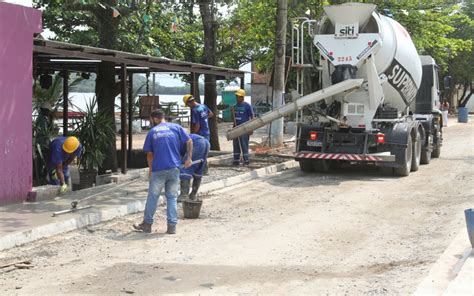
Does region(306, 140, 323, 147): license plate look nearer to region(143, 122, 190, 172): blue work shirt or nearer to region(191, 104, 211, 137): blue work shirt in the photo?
region(191, 104, 211, 137): blue work shirt

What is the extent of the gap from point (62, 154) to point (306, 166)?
6.61 metres

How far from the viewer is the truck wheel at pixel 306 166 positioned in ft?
50.2

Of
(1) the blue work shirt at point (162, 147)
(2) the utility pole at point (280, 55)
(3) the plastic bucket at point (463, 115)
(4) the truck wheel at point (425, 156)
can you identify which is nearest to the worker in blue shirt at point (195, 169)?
(1) the blue work shirt at point (162, 147)

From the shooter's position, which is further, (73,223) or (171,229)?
(73,223)

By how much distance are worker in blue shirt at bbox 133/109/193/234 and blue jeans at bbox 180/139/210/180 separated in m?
1.21

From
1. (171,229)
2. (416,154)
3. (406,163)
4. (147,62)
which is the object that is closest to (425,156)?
(416,154)

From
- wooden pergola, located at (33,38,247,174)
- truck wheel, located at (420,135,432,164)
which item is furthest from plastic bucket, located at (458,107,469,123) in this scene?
wooden pergola, located at (33,38,247,174)

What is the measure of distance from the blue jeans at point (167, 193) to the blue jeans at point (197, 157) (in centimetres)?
129

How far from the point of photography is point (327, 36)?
46.6 feet

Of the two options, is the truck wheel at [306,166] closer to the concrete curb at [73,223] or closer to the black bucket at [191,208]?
the concrete curb at [73,223]

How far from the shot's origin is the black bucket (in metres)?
9.56

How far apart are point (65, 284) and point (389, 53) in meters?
10.7

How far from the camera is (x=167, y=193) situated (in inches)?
341

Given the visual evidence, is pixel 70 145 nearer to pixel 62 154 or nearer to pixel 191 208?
pixel 62 154
